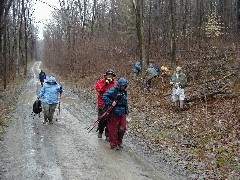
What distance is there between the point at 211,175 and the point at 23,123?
850cm

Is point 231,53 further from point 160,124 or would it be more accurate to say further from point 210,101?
point 160,124

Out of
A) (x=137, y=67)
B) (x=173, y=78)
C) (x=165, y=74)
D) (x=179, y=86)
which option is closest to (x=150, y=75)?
(x=165, y=74)

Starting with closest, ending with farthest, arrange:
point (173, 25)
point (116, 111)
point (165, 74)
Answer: point (116, 111), point (165, 74), point (173, 25)

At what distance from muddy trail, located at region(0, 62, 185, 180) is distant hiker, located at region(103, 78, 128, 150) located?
1.27 feet

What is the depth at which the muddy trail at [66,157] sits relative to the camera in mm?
8164

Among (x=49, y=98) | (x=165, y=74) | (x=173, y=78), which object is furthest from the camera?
(x=165, y=74)

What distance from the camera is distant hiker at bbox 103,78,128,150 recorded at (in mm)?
10227

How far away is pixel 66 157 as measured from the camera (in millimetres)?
9477

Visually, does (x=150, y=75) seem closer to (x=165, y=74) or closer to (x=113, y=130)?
(x=165, y=74)

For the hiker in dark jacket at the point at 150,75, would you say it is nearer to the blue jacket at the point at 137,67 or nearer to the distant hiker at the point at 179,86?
the blue jacket at the point at 137,67

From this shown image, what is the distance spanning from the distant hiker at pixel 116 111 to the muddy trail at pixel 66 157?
386 mm

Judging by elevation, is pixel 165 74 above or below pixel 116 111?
above

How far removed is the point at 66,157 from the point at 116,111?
1838 mm

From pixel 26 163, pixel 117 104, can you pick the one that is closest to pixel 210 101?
pixel 117 104
